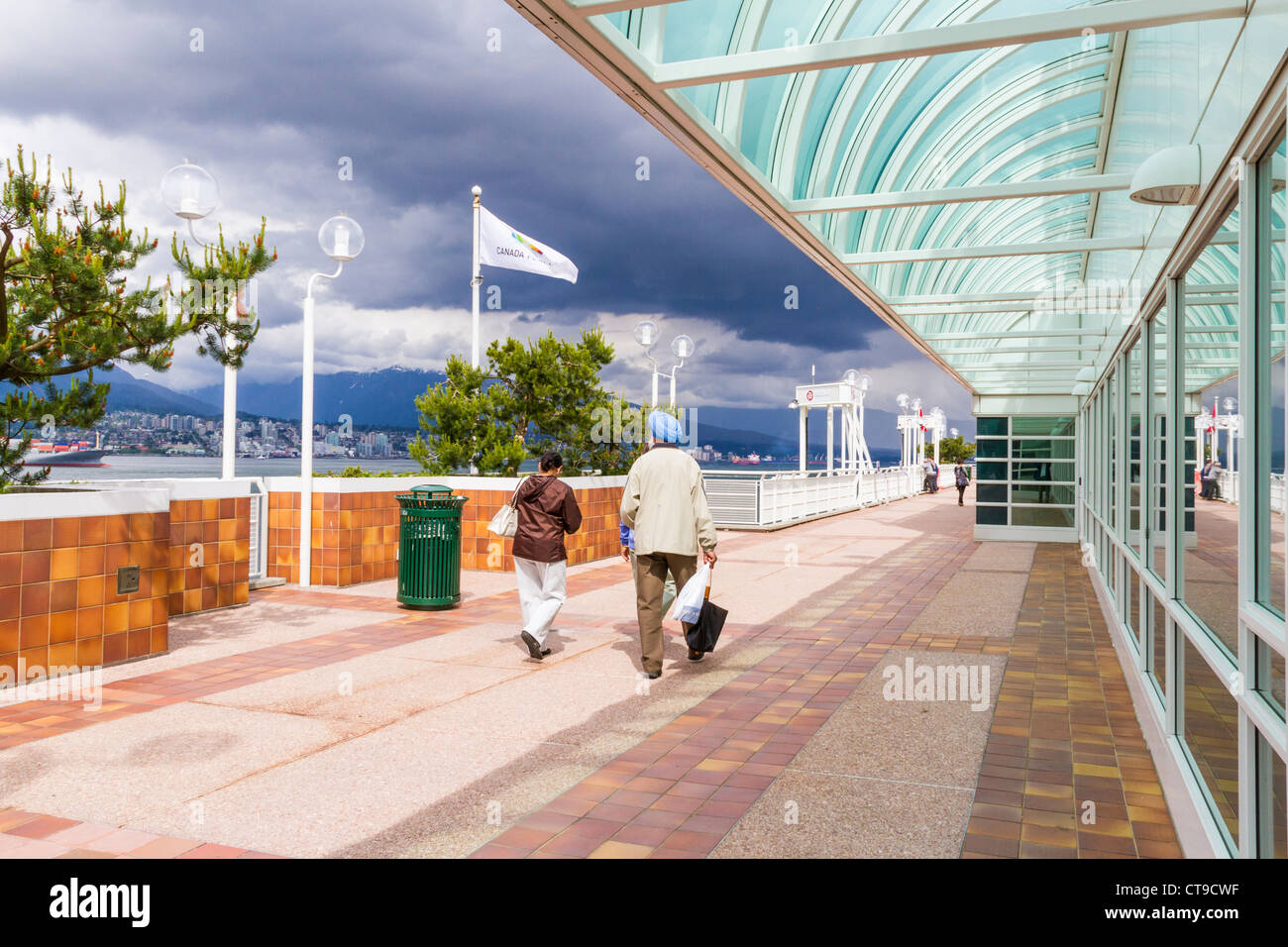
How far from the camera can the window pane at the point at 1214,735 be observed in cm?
297

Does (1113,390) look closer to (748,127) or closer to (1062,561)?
(748,127)

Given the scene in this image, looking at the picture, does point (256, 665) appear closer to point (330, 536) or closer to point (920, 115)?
point (330, 536)

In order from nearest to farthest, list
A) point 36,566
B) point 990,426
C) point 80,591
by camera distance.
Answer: point 36,566 → point 80,591 → point 990,426

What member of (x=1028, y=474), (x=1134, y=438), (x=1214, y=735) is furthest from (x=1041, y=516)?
(x=1214, y=735)

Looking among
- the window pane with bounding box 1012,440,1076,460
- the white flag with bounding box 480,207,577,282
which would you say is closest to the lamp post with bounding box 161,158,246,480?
the white flag with bounding box 480,207,577,282

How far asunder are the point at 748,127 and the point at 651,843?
16.3 ft

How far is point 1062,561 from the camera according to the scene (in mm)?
14172

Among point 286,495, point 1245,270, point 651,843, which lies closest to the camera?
point 1245,270

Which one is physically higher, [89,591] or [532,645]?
[89,591]

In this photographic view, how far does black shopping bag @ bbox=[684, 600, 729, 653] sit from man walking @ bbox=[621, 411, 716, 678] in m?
0.28

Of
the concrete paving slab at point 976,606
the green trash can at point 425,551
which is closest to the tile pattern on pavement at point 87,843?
the green trash can at point 425,551

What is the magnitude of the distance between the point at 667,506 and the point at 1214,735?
11.8 ft

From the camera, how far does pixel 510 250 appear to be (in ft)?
48.7
